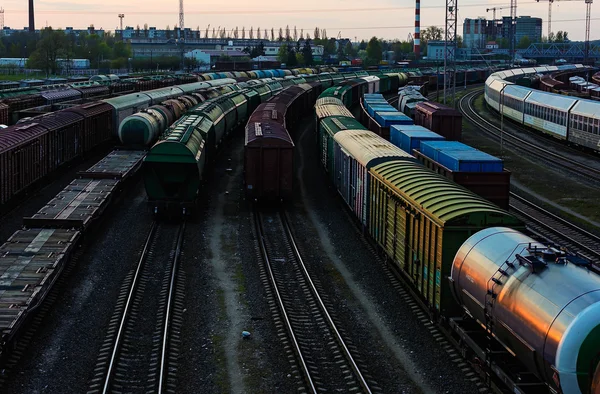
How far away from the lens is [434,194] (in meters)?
18.4

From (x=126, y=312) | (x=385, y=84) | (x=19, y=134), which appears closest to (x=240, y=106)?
(x=19, y=134)

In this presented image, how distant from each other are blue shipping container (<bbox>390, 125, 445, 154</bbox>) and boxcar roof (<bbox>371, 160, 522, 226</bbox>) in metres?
9.25

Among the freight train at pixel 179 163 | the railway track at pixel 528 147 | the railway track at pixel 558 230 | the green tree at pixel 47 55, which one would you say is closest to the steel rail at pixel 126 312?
the freight train at pixel 179 163

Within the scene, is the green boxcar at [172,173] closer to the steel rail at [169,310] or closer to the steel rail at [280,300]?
the steel rail at [169,310]

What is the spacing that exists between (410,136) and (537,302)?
21391mm

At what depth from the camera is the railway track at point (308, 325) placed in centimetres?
1569

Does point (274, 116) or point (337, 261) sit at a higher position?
point (274, 116)

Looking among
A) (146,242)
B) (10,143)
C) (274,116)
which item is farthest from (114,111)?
(146,242)

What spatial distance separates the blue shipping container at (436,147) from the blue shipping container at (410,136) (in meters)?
1.31

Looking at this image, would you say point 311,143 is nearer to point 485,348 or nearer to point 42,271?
point 42,271

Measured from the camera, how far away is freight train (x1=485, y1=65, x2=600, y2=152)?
46.5m

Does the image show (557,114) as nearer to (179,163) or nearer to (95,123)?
(95,123)

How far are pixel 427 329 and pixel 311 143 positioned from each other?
35444 mm

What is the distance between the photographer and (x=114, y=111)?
48.0 meters
